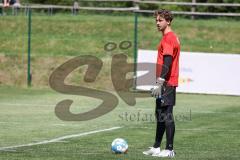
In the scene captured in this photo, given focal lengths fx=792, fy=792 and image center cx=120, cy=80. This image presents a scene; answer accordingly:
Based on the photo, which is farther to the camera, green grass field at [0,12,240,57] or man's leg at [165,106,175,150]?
green grass field at [0,12,240,57]

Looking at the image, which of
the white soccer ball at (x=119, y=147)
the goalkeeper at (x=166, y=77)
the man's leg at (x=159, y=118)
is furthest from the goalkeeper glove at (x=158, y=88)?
the white soccer ball at (x=119, y=147)

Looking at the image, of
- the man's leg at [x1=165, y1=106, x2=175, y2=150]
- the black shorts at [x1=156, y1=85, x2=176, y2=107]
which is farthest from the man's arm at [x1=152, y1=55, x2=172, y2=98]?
the man's leg at [x1=165, y1=106, x2=175, y2=150]

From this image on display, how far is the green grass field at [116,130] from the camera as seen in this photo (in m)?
12.5

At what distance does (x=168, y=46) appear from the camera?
12.1m

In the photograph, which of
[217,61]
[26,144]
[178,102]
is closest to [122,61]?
[217,61]

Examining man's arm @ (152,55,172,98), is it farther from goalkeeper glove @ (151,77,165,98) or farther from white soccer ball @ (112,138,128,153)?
white soccer ball @ (112,138,128,153)

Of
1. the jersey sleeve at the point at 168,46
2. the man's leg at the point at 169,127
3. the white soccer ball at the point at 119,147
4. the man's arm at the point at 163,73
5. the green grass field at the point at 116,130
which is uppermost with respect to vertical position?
the jersey sleeve at the point at 168,46

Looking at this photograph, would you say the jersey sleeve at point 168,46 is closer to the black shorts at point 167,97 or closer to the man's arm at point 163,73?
the man's arm at point 163,73

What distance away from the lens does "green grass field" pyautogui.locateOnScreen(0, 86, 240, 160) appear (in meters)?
12.5

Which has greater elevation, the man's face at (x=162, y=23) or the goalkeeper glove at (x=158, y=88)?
the man's face at (x=162, y=23)

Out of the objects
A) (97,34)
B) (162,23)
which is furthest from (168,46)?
(97,34)

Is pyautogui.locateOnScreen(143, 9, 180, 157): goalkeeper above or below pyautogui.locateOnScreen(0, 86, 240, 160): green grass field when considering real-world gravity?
above

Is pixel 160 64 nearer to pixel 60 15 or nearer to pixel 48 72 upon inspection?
pixel 48 72

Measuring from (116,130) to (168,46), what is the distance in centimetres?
428
